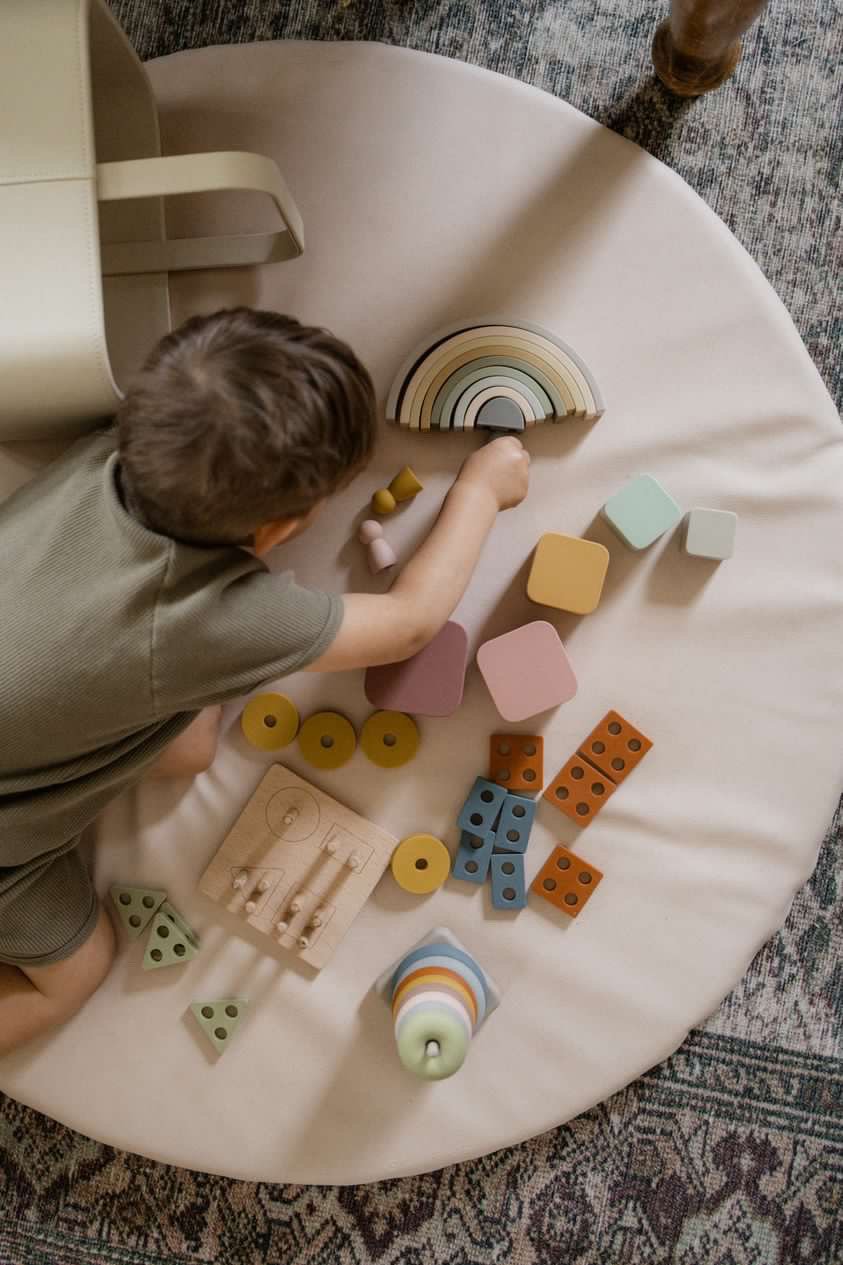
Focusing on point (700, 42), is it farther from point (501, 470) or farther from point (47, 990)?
point (47, 990)

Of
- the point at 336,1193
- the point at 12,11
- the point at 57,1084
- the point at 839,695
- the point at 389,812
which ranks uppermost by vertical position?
the point at 12,11

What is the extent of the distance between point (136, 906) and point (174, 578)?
37 cm

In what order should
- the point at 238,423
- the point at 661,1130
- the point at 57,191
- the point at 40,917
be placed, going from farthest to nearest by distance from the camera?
1. the point at 661,1130
2. the point at 40,917
3. the point at 57,191
4. the point at 238,423

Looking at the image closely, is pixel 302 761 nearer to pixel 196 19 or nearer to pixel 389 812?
pixel 389 812

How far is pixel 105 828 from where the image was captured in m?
0.94

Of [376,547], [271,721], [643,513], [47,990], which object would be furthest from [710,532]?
[47,990]

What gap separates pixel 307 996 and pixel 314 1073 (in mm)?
70

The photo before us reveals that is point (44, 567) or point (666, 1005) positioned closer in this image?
point (44, 567)

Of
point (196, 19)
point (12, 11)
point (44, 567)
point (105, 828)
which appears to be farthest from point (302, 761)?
point (196, 19)

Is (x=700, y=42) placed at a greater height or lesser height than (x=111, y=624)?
greater

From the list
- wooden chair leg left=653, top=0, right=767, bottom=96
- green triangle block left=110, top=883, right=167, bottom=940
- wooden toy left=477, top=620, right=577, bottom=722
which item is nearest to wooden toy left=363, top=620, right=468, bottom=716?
wooden toy left=477, top=620, right=577, bottom=722

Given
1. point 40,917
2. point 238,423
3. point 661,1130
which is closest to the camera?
point 238,423

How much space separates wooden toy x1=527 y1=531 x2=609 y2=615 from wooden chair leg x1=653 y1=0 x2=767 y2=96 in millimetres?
499

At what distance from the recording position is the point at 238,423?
0.65 metres
